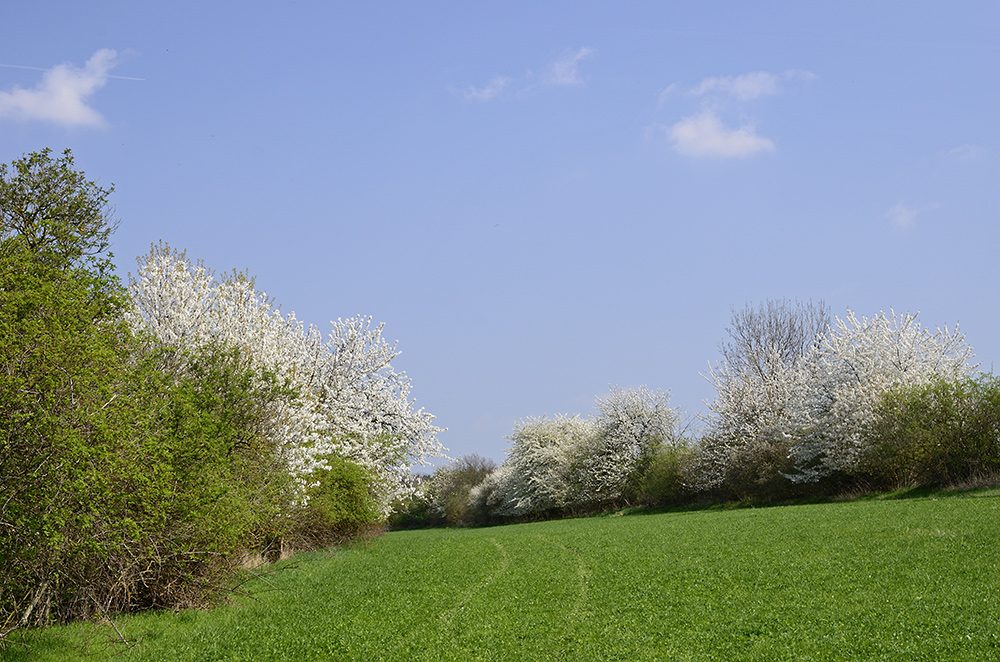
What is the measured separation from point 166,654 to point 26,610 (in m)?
2.74

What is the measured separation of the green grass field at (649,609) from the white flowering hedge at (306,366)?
18.6 feet

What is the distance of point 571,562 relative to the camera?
70.8 ft

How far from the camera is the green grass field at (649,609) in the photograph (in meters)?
10.8

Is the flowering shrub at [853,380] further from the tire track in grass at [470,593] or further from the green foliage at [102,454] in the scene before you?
the green foliage at [102,454]

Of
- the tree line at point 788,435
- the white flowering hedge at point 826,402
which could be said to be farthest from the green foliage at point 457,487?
the white flowering hedge at point 826,402

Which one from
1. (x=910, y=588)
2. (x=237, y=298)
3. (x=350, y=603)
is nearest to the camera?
(x=910, y=588)

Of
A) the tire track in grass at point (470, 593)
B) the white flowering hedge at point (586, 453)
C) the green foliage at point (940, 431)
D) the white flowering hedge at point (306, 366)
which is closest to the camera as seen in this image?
Result: the tire track in grass at point (470, 593)

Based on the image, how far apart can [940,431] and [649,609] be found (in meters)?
26.5

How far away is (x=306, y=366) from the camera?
3384 centimetres

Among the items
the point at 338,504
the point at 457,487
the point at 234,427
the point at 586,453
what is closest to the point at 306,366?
the point at 338,504

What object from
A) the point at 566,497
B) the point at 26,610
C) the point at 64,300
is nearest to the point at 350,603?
the point at 26,610

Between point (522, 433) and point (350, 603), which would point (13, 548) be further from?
point (522, 433)

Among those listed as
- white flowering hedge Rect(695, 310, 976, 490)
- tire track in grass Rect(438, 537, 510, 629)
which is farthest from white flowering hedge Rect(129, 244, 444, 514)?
white flowering hedge Rect(695, 310, 976, 490)

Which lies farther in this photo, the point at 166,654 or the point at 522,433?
the point at 522,433
